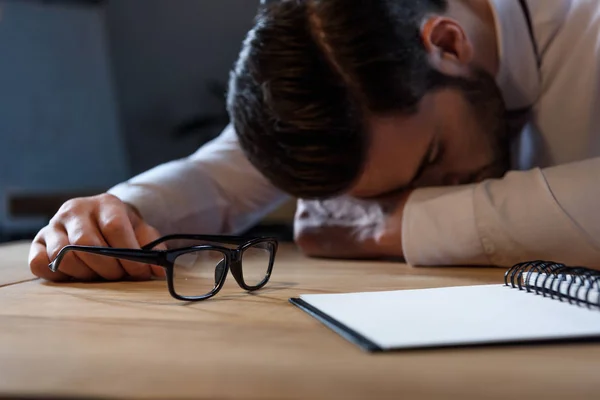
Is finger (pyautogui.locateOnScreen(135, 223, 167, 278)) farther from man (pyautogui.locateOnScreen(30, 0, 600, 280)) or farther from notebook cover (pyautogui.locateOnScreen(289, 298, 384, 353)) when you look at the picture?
notebook cover (pyautogui.locateOnScreen(289, 298, 384, 353))

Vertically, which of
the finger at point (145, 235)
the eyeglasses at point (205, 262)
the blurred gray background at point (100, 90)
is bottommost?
the blurred gray background at point (100, 90)

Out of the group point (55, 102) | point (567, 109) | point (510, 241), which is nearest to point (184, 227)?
point (510, 241)

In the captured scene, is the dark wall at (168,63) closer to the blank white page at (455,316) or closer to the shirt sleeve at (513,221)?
the shirt sleeve at (513,221)

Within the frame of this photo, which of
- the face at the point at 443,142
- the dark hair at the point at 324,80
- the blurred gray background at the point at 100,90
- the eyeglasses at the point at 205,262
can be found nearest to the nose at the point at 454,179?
the face at the point at 443,142

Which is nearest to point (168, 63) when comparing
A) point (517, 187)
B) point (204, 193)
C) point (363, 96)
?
point (204, 193)

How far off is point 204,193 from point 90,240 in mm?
375

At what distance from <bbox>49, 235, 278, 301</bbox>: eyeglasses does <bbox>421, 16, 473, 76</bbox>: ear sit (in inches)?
14.2

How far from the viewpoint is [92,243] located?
0.72 m

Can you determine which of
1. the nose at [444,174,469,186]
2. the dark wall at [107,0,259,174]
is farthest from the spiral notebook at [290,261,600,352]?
the dark wall at [107,0,259,174]

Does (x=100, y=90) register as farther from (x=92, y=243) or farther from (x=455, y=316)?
(x=455, y=316)

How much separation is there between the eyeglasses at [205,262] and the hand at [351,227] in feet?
0.85

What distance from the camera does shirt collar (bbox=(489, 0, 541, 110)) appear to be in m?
0.94

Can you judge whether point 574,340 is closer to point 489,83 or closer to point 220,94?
point 489,83

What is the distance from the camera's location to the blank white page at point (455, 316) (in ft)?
1.23
